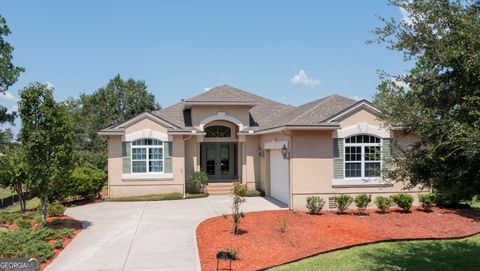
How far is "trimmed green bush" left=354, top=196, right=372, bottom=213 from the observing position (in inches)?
667

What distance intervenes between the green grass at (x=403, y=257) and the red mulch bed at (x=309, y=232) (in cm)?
41

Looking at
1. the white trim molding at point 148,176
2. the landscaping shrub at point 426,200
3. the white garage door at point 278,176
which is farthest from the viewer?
the white trim molding at point 148,176

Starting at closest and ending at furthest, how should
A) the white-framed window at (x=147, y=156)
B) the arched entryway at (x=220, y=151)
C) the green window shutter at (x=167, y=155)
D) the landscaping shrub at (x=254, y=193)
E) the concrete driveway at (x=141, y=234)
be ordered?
the concrete driveway at (x=141, y=234) < the white-framed window at (x=147, y=156) < the green window shutter at (x=167, y=155) < the landscaping shrub at (x=254, y=193) < the arched entryway at (x=220, y=151)

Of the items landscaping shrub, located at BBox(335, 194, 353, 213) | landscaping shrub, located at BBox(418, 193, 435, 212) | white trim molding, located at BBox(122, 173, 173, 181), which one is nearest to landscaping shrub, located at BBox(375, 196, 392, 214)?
landscaping shrub, located at BBox(335, 194, 353, 213)

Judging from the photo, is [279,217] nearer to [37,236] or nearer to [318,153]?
[318,153]

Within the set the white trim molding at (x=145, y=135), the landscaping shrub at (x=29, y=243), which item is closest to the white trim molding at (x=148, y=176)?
the white trim molding at (x=145, y=135)

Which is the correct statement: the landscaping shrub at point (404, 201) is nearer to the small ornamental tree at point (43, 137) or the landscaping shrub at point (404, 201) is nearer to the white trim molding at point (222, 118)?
the white trim molding at point (222, 118)

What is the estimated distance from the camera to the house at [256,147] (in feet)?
57.9

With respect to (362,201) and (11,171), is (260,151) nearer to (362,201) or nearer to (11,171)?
(362,201)

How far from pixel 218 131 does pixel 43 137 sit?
13.1 metres

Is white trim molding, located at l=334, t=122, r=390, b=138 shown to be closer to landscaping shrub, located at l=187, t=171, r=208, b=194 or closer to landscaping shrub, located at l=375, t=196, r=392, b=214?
landscaping shrub, located at l=375, t=196, r=392, b=214

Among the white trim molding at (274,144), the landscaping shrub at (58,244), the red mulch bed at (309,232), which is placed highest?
the white trim molding at (274,144)

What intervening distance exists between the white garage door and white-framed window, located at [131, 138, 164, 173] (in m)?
6.04

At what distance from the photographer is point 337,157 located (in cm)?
1780
